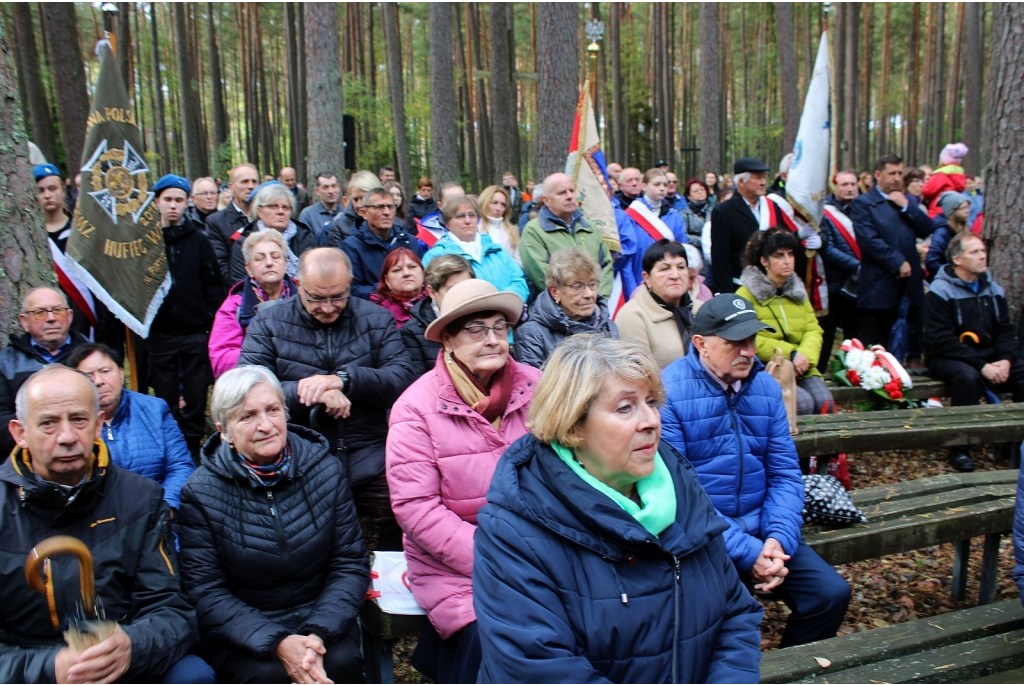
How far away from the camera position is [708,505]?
231 centimetres

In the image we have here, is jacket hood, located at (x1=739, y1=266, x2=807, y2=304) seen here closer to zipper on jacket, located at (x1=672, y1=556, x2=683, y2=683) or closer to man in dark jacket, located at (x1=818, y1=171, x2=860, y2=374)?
man in dark jacket, located at (x1=818, y1=171, x2=860, y2=374)

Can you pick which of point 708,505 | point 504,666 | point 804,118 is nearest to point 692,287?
point 804,118

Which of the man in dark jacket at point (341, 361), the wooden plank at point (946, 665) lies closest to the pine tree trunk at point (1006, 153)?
the wooden plank at point (946, 665)

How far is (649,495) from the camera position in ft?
7.30

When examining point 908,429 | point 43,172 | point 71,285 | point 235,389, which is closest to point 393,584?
point 235,389

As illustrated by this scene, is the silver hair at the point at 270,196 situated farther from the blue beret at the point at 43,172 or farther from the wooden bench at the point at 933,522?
the wooden bench at the point at 933,522

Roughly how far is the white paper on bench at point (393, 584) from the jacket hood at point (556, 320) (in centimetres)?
160

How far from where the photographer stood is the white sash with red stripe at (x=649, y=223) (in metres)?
7.36

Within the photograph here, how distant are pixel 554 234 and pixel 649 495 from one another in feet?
12.7

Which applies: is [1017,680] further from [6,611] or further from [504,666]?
[6,611]

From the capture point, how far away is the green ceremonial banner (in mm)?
5082

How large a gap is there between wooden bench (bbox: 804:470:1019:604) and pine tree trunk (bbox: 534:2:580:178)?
548 centimetres

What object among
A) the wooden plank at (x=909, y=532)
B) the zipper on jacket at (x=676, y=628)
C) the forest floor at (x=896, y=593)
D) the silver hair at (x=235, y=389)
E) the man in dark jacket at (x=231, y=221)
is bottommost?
the forest floor at (x=896, y=593)

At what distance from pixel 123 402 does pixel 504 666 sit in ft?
8.56
